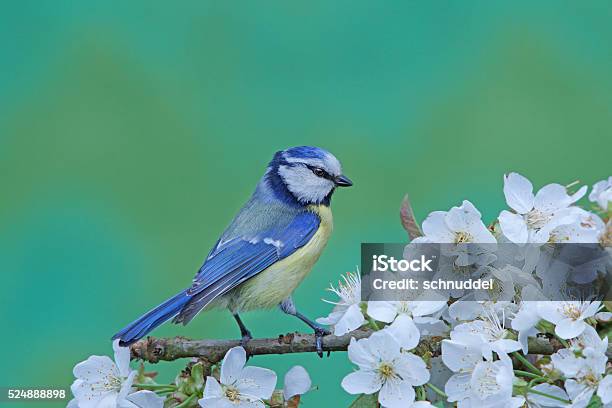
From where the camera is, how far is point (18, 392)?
29.4 inches

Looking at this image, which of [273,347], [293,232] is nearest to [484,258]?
[273,347]

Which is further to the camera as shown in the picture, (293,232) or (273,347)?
(293,232)

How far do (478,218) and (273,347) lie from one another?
0.18 metres

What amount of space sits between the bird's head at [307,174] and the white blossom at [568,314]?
0.38 m

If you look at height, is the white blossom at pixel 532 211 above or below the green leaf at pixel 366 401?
above

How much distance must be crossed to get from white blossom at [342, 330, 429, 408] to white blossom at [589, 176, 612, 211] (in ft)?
0.53

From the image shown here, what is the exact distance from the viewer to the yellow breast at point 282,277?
83 centimetres

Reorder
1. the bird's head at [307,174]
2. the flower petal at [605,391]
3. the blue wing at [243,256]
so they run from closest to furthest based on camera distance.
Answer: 1. the flower petal at [605,391]
2. the blue wing at [243,256]
3. the bird's head at [307,174]

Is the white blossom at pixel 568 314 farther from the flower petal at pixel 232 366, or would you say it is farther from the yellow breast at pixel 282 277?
the yellow breast at pixel 282 277

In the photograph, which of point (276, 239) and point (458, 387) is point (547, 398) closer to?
point (458, 387)

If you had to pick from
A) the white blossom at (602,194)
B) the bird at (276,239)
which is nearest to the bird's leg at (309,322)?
the bird at (276,239)

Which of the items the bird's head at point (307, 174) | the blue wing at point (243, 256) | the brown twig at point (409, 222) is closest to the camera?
the brown twig at point (409, 222)

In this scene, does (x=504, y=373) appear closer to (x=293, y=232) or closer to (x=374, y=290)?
(x=374, y=290)

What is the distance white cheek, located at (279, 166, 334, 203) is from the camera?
0.90 metres
